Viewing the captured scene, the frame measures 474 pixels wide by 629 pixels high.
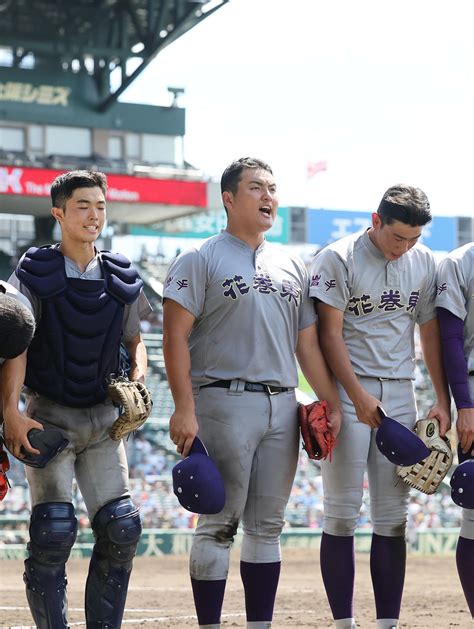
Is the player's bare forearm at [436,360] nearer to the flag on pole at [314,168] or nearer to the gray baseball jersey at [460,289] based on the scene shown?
the gray baseball jersey at [460,289]

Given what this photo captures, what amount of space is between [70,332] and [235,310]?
31.4 inches

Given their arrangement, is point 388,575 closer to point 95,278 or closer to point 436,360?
point 436,360

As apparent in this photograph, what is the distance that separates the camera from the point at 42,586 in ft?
16.5

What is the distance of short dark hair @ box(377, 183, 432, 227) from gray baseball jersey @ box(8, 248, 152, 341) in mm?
1307

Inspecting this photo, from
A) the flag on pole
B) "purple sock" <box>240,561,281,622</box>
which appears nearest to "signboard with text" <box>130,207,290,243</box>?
the flag on pole

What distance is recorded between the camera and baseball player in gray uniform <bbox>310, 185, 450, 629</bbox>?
572 centimetres

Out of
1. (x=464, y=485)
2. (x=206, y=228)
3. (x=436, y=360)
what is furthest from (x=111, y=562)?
(x=206, y=228)

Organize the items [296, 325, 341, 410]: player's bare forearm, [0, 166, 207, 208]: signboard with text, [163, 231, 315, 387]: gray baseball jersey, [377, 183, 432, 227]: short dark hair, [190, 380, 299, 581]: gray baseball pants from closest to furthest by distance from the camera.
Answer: [190, 380, 299, 581]: gray baseball pants, [163, 231, 315, 387]: gray baseball jersey, [377, 183, 432, 227]: short dark hair, [296, 325, 341, 410]: player's bare forearm, [0, 166, 207, 208]: signboard with text

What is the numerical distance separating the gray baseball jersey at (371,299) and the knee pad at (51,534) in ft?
5.55

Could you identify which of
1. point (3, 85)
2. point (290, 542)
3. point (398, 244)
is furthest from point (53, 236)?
point (398, 244)

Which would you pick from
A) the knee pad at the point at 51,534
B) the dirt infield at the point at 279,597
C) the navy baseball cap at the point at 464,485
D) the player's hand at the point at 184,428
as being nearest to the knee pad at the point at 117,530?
the knee pad at the point at 51,534

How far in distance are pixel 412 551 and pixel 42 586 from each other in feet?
46.8

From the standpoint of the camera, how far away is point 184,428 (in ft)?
17.3

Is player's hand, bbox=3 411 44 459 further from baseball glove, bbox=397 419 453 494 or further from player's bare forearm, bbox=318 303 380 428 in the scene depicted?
baseball glove, bbox=397 419 453 494
